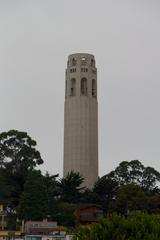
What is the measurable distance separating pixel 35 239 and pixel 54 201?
57.8 ft

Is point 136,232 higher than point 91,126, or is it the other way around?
point 91,126

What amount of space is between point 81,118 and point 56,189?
72.5ft

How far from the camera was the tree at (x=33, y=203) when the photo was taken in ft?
239

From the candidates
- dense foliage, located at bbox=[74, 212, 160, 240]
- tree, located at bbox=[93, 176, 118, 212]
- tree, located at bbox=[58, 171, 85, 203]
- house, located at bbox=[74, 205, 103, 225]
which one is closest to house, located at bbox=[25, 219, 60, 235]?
house, located at bbox=[74, 205, 103, 225]

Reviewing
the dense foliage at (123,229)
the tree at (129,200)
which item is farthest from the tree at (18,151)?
the dense foliage at (123,229)

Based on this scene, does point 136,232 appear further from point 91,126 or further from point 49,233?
point 91,126

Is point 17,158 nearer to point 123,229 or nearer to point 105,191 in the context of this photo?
point 105,191

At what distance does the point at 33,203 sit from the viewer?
2879 inches

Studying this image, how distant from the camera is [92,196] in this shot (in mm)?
91000

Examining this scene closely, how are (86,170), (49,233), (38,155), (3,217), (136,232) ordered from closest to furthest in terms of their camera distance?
(136,232), (49,233), (3,217), (38,155), (86,170)

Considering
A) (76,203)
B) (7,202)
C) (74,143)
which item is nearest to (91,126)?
(74,143)

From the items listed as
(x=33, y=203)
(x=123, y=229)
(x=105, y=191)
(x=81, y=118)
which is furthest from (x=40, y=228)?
(x=81, y=118)

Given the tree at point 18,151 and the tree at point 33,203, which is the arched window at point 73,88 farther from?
the tree at point 33,203

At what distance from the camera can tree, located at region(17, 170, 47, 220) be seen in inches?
2867
